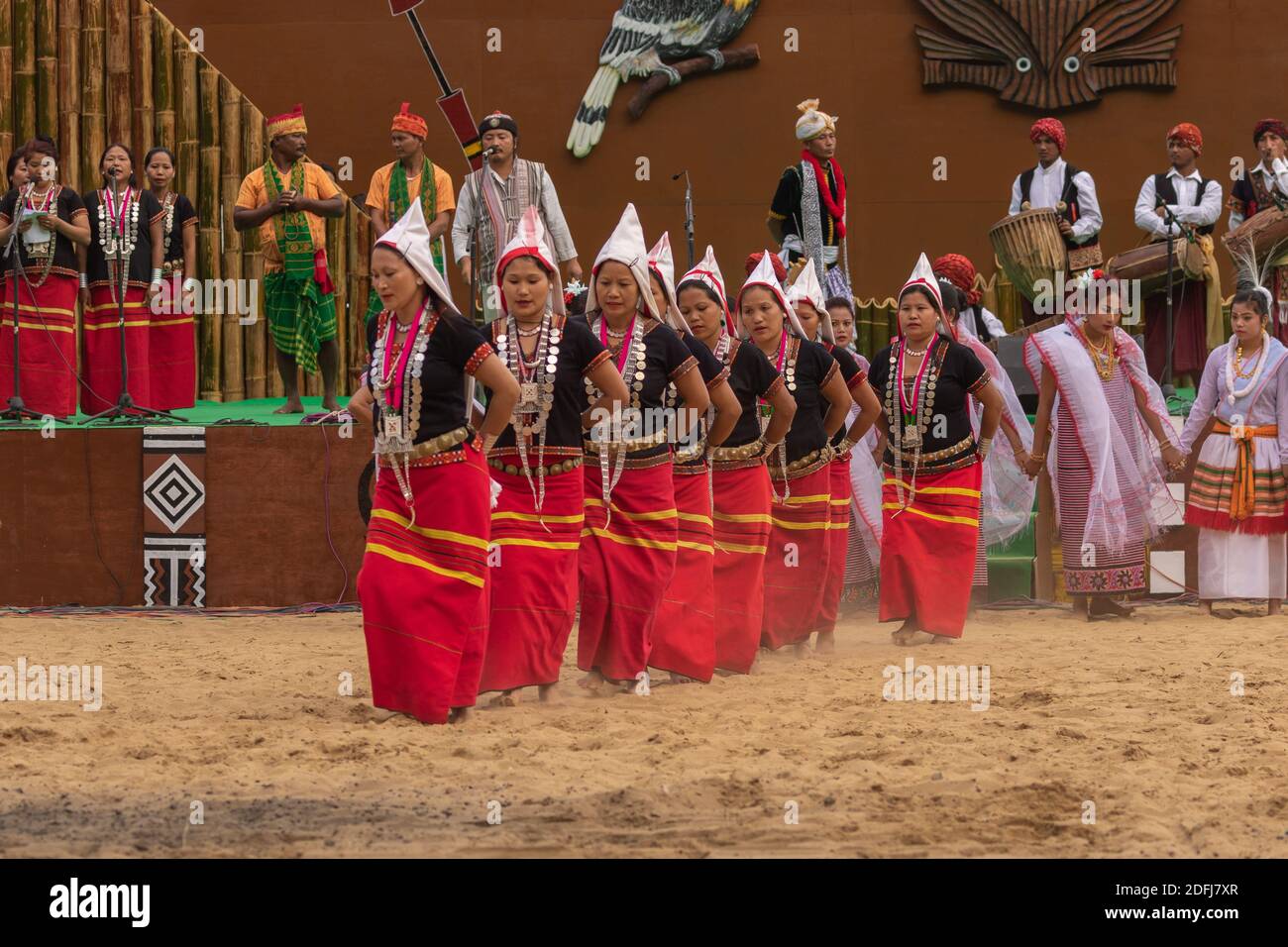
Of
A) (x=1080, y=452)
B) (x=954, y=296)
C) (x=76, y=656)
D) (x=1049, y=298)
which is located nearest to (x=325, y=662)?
(x=76, y=656)

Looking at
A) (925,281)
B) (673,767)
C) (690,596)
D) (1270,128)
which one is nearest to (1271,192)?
(1270,128)

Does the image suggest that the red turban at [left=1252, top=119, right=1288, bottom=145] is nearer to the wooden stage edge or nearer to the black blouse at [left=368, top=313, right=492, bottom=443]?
the wooden stage edge

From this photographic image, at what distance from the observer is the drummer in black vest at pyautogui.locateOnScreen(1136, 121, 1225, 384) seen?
1385 cm

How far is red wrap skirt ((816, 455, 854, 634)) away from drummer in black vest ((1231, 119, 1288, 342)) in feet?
16.4

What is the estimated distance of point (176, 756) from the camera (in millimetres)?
A: 6609

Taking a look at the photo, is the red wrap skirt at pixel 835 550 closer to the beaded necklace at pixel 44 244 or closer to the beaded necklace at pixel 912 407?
the beaded necklace at pixel 912 407

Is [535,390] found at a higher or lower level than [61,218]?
lower

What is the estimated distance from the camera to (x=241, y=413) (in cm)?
1300

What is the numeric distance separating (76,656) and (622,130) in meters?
8.53

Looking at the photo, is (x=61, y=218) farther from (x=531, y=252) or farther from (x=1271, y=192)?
(x=1271, y=192)

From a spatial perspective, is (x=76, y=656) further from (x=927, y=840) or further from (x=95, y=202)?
(x=927, y=840)

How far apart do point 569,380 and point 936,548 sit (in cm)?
303

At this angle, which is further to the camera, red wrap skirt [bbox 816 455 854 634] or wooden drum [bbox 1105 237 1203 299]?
wooden drum [bbox 1105 237 1203 299]

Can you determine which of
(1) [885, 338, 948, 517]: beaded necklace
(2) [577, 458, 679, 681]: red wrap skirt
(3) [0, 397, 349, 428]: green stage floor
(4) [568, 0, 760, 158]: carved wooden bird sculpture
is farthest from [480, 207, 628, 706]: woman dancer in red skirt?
(4) [568, 0, 760, 158]: carved wooden bird sculpture
